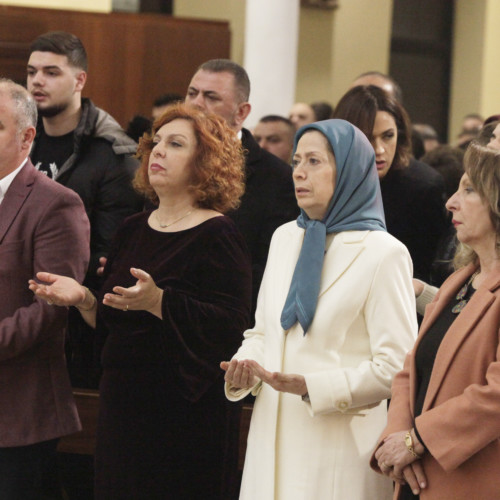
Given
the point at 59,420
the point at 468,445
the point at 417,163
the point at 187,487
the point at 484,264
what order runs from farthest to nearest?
the point at 417,163, the point at 59,420, the point at 187,487, the point at 484,264, the point at 468,445

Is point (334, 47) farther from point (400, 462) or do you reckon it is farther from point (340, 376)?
point (400, 462)

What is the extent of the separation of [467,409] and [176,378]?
3.47 feet

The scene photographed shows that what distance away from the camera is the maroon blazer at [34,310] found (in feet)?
10.8

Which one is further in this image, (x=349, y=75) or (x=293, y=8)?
(x=349, y=75)

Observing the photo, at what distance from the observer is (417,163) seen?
13.4 ft

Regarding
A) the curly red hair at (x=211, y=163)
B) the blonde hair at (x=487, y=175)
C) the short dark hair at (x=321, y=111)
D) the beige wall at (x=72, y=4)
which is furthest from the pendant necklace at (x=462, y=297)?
the beige wall at (x=72, y=4)

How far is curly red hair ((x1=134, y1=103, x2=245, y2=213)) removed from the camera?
3301 mm

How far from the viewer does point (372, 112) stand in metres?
3.79

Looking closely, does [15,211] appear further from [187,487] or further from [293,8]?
[293,8]

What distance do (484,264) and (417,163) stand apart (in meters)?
1.55

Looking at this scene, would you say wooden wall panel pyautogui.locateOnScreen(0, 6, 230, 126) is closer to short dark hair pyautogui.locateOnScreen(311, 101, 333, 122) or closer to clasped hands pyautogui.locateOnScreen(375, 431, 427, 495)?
short dark hair pyautogui.locateOnScreen(311, 101, 333, 122)

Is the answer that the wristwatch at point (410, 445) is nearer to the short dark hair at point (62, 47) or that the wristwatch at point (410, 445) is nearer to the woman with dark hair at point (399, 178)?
the woman with dark hair at point (399, 178)

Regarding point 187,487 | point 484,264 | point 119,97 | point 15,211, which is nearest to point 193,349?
point 187,487

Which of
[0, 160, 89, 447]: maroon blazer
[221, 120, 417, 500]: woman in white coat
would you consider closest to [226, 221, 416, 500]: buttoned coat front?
[221, 120, 417, 500]: woman in white coat
